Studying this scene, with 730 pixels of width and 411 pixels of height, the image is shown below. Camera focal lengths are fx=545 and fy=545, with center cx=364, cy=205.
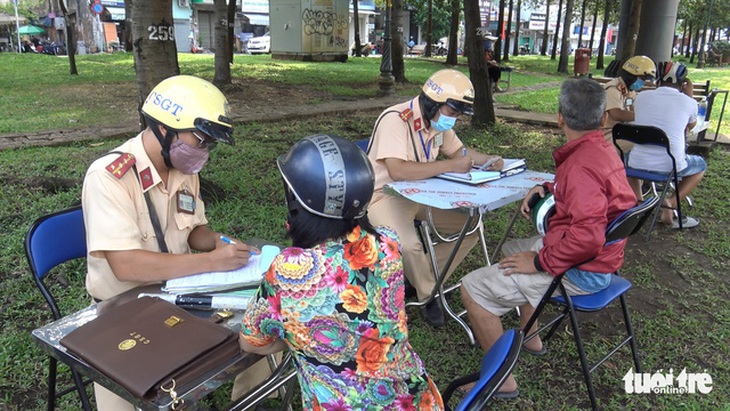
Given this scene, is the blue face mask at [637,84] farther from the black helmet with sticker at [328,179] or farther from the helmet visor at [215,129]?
the black helmet with sticker at [328,179]

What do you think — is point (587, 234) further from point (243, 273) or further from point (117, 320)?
point (117, 320)

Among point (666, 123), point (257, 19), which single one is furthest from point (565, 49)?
point (257, 19)

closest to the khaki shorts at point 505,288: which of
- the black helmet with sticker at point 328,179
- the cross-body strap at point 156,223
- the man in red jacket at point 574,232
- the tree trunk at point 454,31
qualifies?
the man in red jacket at point 574,232

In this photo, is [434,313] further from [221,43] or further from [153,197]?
[221,43]

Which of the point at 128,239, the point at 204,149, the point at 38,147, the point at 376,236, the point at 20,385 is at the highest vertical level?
the point at 204,149

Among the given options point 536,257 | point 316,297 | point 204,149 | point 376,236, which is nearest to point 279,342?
point 316,297

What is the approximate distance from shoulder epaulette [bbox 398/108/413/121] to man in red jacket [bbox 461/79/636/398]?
0.94m

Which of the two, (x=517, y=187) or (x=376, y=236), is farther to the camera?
(x=517, y=187)

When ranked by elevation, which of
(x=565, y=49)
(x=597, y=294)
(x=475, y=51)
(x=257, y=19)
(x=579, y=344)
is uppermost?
(x=257, y=19)

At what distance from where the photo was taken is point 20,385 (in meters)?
2.69

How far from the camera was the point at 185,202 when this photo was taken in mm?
2230

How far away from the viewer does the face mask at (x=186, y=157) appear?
6.64 feet

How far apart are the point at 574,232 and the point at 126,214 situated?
71.9 inches

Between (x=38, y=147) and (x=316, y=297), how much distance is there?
6.44m
